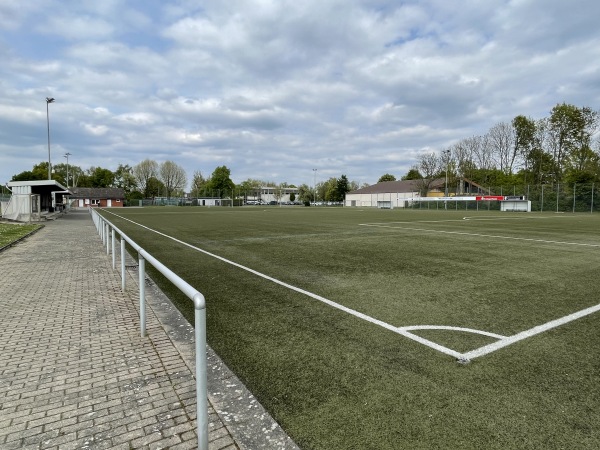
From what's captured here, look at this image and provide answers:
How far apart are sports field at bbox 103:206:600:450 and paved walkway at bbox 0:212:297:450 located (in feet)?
1.11

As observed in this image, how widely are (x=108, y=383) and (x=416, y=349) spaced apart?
3.13 meters

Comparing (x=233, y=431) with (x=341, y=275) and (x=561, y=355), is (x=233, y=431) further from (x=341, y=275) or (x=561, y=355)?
(x=341, y=275)

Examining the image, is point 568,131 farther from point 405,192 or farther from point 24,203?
point 24,203

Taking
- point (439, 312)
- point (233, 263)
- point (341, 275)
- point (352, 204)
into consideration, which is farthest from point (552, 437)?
point (352, 204)

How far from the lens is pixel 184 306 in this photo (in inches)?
235

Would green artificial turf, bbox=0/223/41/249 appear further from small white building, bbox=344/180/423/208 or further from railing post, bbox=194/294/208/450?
small white building, bbox=344/180/423/208

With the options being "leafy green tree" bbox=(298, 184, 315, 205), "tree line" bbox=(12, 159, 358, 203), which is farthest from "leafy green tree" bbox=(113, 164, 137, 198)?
"leafy green tree" bbox=(298, 184, 315, 205)

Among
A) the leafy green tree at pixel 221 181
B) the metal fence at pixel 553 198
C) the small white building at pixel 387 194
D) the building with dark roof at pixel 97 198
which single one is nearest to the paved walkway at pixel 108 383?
the metal fence at pixel 553 198

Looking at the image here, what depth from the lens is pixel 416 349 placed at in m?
4.06

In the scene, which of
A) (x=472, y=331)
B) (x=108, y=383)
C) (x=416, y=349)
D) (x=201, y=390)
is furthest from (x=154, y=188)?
(x=201, y=390)

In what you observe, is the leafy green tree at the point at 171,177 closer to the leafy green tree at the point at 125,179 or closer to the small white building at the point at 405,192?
the leafy green tree at the point at 125,179

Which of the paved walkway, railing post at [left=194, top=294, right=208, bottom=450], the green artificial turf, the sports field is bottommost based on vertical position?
the paved walkway

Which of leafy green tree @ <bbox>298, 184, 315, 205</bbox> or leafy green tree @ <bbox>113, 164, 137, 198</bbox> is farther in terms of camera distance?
leafy green tree @ <bbox>298, 184, 315, 205</bbox>

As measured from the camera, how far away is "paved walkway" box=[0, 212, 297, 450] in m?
2.66
